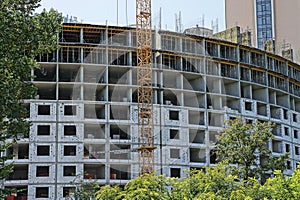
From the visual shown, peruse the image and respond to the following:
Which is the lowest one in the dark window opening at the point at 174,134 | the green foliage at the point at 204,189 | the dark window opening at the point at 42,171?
the green foliage at the point at 204,189

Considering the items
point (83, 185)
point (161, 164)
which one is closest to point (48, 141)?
point (83, 185)

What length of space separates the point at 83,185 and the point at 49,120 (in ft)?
34.5

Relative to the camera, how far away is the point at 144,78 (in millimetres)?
63250

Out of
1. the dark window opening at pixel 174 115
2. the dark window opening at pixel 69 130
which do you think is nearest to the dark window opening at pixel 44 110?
the dark window opening at pixel 69 130

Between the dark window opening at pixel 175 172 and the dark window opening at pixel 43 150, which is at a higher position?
the dark window opening at pixel 43 150

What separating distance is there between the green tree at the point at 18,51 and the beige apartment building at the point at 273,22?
6754 cm

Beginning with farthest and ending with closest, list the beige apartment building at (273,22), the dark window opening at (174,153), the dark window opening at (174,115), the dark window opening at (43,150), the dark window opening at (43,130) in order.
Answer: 1. the beige apartment building at (273,22)
2. the dark window opening at (174,115)
3. the dark window opening at (174,153)
4. the dark window opening at (43,130)
5. the dark window opening at (43,150)

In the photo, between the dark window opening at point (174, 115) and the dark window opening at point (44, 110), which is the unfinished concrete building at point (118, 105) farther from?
the dark window opening at point (174, 115)

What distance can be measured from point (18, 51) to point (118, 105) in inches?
1577

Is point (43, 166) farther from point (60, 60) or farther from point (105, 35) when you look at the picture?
point (105, 35)

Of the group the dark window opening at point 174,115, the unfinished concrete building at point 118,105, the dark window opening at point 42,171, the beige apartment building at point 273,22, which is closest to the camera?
the dark window opening at point 42,171

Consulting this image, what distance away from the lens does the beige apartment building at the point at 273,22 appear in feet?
297

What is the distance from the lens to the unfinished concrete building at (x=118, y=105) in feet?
200

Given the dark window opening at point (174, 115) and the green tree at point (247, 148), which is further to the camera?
the dark window opening at point (174, 115)
